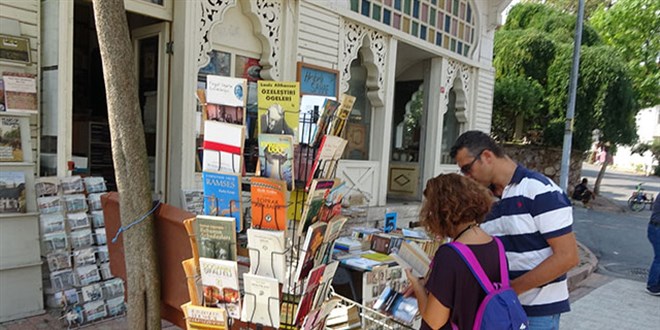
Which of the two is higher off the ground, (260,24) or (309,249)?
(260,24)

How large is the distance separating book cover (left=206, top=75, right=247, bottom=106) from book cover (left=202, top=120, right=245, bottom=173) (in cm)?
10

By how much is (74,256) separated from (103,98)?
3.55 m

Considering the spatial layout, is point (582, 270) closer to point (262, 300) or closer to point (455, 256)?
point (455, 256)

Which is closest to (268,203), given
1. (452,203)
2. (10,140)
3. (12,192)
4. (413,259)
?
(452,203)

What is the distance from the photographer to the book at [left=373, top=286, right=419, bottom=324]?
222 cm

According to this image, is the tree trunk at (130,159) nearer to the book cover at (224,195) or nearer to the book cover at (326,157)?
the book cover at (224,195)

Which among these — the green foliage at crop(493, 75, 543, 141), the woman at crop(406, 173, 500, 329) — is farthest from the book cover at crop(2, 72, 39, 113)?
the green foliage at crop(493, 75, 543, 141)

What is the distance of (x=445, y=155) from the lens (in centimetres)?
1033

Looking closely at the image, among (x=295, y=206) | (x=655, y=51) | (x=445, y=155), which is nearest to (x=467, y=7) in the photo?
(x=445, y=155)

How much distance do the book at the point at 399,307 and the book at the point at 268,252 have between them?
0.79m

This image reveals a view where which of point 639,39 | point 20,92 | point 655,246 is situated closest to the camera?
point 20,92

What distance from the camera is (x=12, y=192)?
146 inches

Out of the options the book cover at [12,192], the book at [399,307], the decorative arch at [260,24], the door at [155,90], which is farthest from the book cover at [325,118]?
the door at [155,90]

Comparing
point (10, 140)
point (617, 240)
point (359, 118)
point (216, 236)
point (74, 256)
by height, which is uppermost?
point (359, 118)
